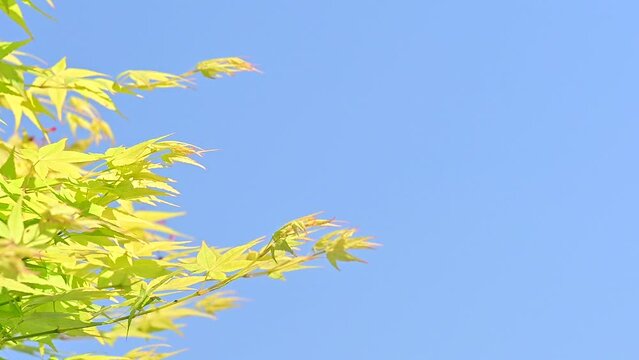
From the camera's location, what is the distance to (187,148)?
85.5 inches

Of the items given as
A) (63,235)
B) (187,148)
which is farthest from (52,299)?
(187,148)

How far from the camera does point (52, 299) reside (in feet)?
6.43

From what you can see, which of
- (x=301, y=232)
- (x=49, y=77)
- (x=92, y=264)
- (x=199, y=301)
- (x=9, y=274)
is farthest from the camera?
(x=199, y=301)

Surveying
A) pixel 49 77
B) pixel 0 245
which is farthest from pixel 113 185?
pixel 0 245

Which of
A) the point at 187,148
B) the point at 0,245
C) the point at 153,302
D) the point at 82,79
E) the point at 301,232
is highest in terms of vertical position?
the point at 82,79

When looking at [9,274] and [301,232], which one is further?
[301,232]

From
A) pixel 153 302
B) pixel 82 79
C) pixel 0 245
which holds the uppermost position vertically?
pixel 82 79

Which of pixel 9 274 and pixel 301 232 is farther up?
pixel 301 232

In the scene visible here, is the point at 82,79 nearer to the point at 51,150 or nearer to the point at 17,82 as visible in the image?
the point at 51,150

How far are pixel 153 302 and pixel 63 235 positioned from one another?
0.94 feet

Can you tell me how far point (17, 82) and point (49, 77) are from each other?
295mm

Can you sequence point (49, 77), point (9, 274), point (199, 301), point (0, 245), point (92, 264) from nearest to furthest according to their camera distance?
point (0, 245)
point (9, 274)
point (49, 77)
point (92, 264)
point (199, 301)

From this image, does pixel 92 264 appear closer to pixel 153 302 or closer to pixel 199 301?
pixel 153 302

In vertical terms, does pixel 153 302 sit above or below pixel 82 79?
below
